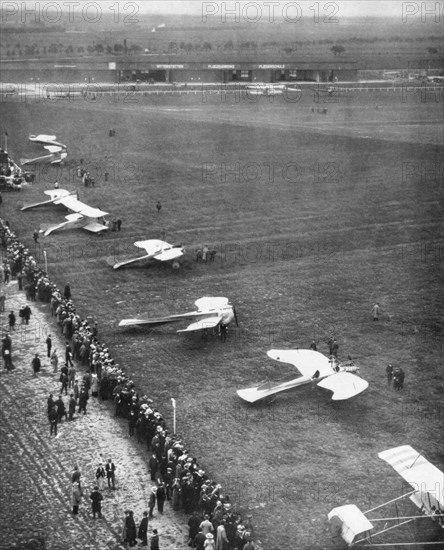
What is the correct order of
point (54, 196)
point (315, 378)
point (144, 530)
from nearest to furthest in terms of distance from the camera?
point (144, 530) → point (315, 378) → point (54, 196)

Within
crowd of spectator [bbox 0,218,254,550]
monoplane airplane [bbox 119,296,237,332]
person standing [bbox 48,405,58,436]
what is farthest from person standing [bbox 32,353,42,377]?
monoplane airplane [bbox 119,296,237,332]

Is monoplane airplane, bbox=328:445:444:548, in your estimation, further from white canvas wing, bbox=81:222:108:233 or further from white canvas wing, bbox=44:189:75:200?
white canvas wing, bbox=44:189:75:200

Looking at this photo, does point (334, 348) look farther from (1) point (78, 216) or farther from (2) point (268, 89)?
(2) point (268, 89)

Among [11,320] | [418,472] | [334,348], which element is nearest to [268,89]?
[11,320]

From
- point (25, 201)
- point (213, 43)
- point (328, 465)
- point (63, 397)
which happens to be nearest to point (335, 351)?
point (328, 465)

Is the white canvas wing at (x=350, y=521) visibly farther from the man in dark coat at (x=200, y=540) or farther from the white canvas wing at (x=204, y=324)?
the white canvas wing at (x=204, y=324)

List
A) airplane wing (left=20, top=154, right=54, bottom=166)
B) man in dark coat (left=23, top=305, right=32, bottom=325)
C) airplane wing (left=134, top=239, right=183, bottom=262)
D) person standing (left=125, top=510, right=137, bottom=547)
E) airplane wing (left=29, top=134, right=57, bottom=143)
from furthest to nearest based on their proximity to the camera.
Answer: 1. airplane wing (left=29, top=134, right=57, bottom=143)
2. airplane wing (left=20, top=154, right=54, bottom=166)
3. airplane wing (left=134, top=239, right=183, bottom=262)
4. man in dark coat (left=23, top=305, right=32, bottom=325)
5. person standing (left=125, top=510, right=137, bottom=547)

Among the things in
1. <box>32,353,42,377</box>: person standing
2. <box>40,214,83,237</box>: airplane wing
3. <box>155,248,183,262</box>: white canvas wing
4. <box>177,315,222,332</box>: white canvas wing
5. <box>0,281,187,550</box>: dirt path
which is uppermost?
<box>40,214,83,237</box>: airplane wing
